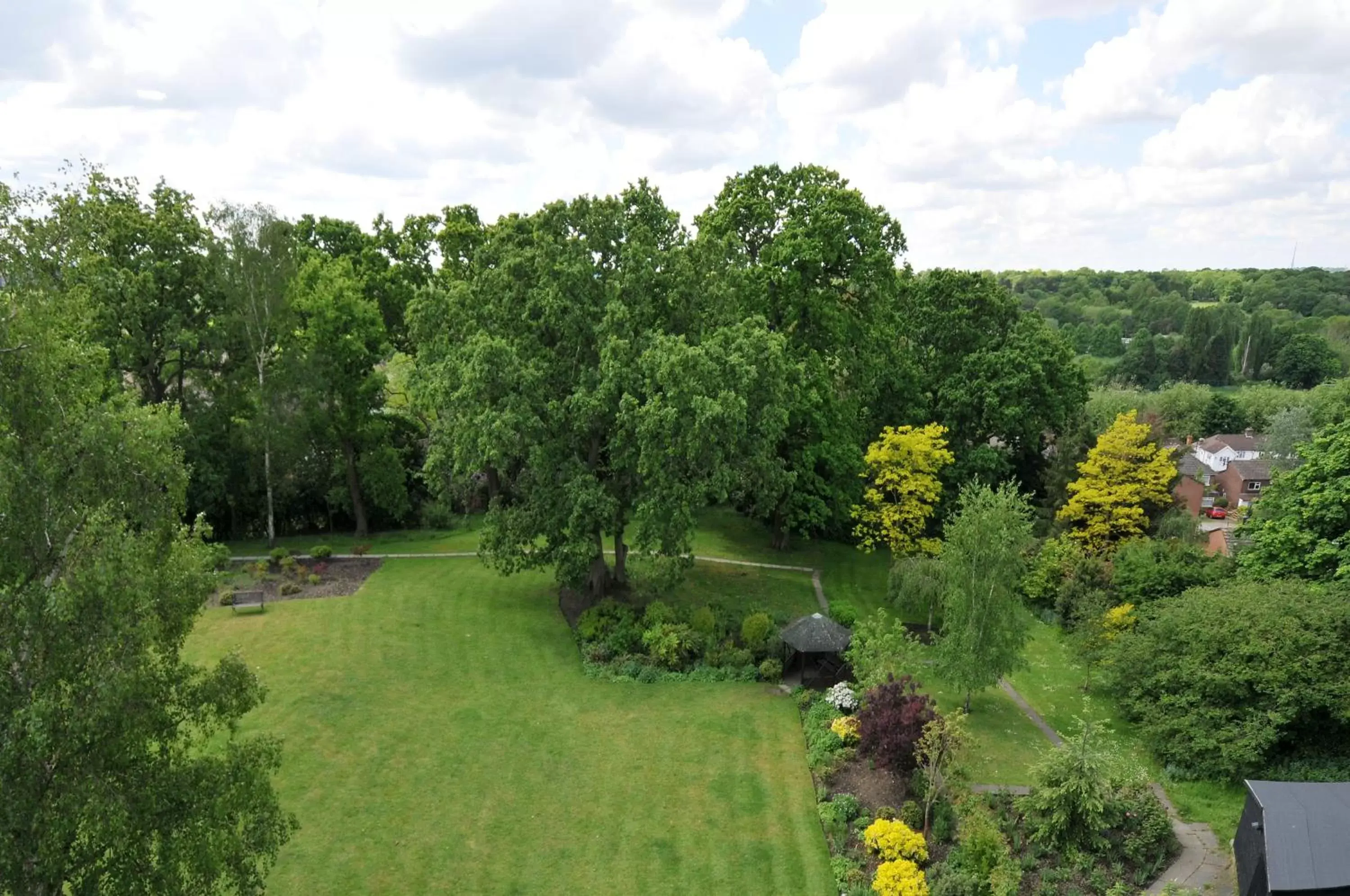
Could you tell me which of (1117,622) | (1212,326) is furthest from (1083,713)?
(1212,326)

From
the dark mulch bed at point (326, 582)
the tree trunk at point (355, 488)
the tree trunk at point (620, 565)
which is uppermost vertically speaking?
the tree trunk at point (355, 488)

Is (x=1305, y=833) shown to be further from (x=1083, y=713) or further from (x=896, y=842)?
(x=1083, y=713)

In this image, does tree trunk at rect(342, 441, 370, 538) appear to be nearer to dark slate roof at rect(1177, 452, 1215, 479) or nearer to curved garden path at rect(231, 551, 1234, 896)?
curved garden path at rect(231, 551, 1234, 896)

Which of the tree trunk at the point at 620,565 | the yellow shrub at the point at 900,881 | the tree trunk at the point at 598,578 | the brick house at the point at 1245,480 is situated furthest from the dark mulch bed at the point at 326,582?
the brick house at the point at 1245,480

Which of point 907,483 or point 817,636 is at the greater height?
point 907,483

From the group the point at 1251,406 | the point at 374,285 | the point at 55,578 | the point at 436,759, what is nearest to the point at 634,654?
the point at 436,759

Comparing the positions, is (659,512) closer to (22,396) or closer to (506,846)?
(506,846)

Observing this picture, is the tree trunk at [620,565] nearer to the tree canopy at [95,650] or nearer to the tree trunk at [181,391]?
the tree canopy at [95,650]

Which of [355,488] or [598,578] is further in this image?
[355,488]
